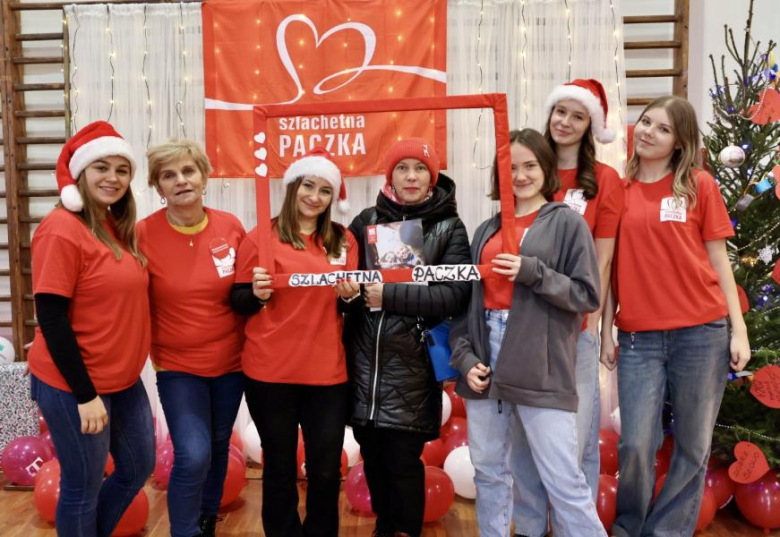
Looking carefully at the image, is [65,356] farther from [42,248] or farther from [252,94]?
[252,94]

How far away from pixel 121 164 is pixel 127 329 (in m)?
0.61

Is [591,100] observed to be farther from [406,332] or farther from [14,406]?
[14,406]

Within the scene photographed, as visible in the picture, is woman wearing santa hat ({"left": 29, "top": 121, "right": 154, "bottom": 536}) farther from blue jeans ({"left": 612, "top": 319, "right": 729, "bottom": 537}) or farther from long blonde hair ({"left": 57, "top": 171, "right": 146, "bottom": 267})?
blue jeans ({"left": 612, "top": 319, "right": 729, "bottom": 537})

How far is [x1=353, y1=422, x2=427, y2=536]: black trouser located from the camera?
92.7 inches

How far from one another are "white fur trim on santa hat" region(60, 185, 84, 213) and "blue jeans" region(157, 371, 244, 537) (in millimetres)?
719

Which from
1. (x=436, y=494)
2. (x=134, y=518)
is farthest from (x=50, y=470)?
(x=436, y=494)

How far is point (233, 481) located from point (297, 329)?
1.28 metres

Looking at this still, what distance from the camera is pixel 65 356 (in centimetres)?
194

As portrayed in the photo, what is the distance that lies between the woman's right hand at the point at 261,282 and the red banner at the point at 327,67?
2142 millimetres

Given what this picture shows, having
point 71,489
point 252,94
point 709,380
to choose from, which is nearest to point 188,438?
point 71,489

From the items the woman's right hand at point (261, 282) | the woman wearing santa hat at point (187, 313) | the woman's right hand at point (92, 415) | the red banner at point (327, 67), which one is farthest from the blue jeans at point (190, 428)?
the red banner at point (327, 67)

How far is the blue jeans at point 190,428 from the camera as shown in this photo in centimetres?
229

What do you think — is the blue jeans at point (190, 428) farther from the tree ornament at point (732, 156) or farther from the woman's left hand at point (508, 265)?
Result: the tree ornament at point (732, 156)

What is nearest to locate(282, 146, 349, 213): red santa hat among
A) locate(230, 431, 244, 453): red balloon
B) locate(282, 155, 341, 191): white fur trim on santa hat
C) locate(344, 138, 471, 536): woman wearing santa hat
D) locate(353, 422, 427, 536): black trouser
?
locate(282, 155, 341, 191): white fur trim on santa hat
